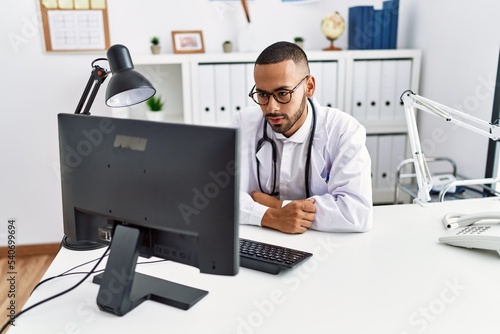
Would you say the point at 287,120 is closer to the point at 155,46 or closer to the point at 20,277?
the point at 155,46

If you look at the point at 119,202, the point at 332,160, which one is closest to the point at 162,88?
the point at 332,160

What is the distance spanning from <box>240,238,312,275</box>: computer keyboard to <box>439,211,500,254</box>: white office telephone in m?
0.46

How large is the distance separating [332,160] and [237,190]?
82 cm

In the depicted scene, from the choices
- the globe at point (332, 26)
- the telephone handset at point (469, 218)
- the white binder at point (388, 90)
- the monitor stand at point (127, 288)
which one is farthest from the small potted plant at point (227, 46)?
the monitor stand at point (127, 288)

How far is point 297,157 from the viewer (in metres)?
1.76

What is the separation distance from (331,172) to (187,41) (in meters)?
1.51

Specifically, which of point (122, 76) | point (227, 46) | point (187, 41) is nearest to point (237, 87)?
point (227, 46)

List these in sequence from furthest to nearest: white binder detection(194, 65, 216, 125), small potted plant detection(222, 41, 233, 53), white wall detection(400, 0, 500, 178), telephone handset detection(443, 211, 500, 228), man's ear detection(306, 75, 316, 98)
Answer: small potted plant detection(222, 41, 233, 53), white binder detection(194, 65, 216, 125), white wall detection(400, 0, 500, 178), man's ear detection(306, 75, 316, 98), telephone handset detection(443, 211, 500, 228)

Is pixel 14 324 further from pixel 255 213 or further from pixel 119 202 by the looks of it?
pixel 255 213

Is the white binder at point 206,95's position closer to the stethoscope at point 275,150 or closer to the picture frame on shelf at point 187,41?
the picture frame on shelf at point 187,41

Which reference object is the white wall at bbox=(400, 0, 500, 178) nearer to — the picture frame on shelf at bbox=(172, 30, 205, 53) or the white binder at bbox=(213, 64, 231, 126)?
the white binder at bbox=(213, 64, 231, 126)

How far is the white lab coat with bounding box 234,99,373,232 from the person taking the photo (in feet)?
4.90

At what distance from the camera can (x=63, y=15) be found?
2.65m

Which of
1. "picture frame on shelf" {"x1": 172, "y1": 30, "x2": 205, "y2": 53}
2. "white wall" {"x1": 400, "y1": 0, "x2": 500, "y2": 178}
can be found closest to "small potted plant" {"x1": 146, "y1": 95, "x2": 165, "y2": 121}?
"picture frame on shelf" {"x1": 172, "y1": 30, "x2": 205, "y2": 53}
